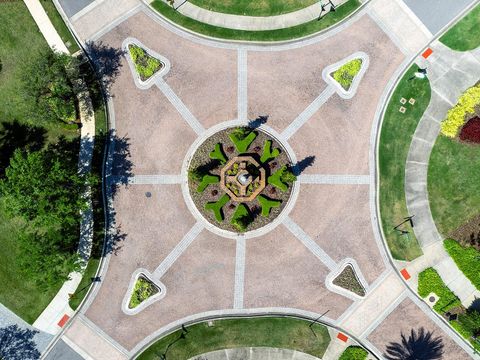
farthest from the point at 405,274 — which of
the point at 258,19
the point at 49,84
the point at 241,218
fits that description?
the point at 49,84

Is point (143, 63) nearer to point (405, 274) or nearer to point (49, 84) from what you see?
point (49, 84)

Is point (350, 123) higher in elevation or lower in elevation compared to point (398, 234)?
higher

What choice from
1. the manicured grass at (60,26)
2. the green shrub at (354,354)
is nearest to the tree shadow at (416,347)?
the green shrub at (354,354)

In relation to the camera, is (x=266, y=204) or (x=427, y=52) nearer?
(x=266, y=204)

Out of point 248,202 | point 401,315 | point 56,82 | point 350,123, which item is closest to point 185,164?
point 248,202

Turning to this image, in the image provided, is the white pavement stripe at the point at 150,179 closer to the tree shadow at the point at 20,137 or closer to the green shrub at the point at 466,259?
the tree shadow at the point at 20,137

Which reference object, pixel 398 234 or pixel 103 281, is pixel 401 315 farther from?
pixel 103 281
